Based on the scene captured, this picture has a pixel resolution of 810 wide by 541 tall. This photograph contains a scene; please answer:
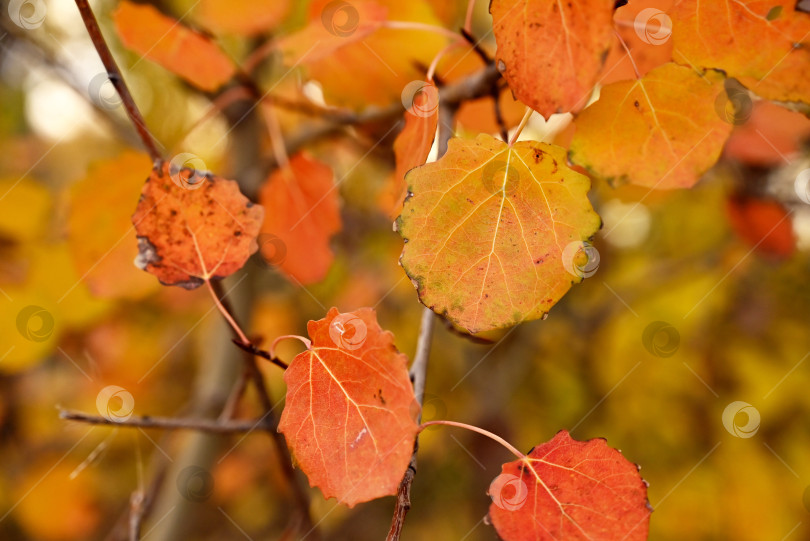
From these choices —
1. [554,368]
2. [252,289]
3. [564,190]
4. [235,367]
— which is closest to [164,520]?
[235,367]

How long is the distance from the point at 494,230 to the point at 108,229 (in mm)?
595

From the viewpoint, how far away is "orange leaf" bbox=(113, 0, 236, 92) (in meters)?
0.71

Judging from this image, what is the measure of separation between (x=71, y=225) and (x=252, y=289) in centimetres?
61

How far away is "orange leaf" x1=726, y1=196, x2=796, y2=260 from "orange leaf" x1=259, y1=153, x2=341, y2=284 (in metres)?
0.95

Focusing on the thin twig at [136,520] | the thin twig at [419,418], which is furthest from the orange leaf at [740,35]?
the thin twig at [136,520]

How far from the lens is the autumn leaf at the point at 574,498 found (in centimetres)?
43

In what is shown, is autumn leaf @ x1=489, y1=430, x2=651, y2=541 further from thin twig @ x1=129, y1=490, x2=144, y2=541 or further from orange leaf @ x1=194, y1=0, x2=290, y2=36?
orange leaf @ x1=194, y1=0, x2=290, y2=36

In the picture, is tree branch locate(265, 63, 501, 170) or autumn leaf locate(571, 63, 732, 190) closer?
autumn leaf locate(571, 63, 732, 190)

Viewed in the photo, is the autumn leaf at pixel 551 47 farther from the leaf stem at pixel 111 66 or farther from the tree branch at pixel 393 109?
the leaf stem at pixel 111 66

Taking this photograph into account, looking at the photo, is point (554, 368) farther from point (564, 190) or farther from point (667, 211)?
point (564, 190)

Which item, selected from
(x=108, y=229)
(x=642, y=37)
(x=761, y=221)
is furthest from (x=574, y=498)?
(x=761, y=221)

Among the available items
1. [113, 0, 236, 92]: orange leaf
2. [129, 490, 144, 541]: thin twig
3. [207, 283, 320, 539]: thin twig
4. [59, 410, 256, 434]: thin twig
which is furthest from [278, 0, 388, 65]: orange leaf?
[129, 490, 144, 541]: thin twig

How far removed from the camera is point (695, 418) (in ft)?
6.63

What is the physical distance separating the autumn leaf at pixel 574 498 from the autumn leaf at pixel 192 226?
31 centimetres
